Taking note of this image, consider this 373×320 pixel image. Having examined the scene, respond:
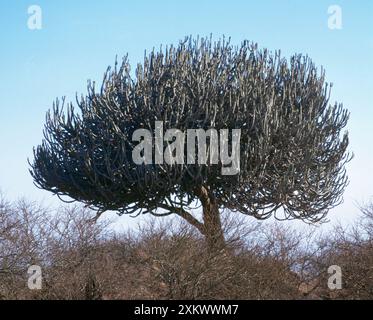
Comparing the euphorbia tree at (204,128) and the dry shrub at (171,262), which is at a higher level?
the euphorbia tree at (204,128)

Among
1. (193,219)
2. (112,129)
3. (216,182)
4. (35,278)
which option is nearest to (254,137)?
(216,182)

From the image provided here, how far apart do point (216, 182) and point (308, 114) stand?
2793mm

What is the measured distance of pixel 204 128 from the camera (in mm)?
13445

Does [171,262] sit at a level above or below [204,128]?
below

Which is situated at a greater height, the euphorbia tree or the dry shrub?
the euphorbia tree

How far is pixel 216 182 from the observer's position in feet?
46.3

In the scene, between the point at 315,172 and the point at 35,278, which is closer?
the point at 35,278

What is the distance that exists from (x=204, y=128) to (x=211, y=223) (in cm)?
212

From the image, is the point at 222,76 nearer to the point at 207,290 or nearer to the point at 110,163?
the point at 110,163

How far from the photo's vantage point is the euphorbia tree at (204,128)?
13523 millimetres

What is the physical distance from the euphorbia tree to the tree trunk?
0.03 metres

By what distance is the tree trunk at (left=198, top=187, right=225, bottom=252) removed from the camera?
40.5 feet

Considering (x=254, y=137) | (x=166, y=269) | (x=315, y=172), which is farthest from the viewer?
(x=315, y=172)

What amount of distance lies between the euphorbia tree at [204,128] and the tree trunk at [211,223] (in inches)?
1.1
